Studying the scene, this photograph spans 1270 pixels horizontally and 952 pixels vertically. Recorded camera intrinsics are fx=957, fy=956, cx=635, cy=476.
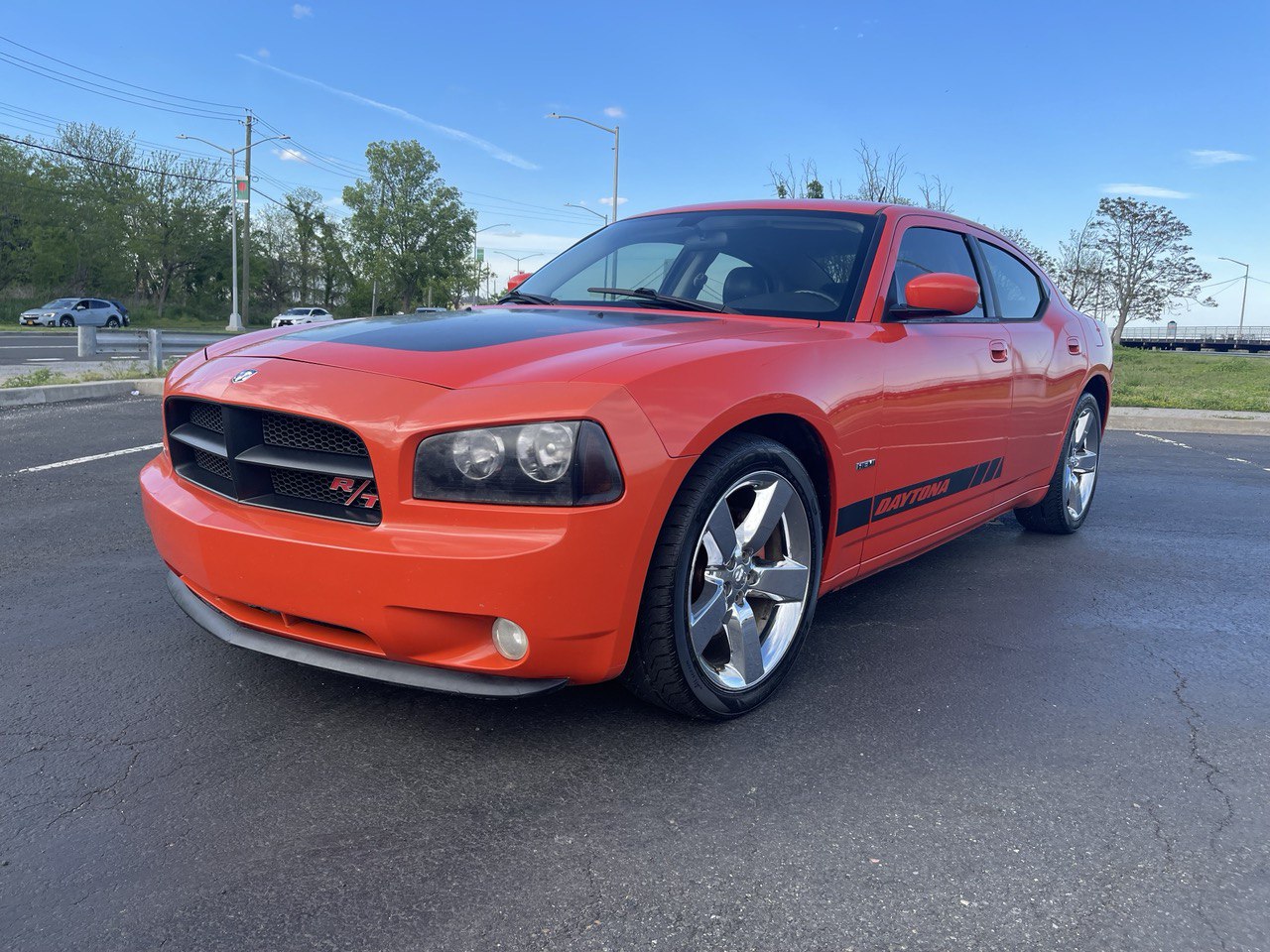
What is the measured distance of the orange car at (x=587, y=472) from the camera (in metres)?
2.16

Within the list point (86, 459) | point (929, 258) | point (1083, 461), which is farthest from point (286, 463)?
point (86, 459)

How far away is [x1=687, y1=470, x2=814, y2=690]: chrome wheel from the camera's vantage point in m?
2.54

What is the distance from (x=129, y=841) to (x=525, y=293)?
2.49 meters

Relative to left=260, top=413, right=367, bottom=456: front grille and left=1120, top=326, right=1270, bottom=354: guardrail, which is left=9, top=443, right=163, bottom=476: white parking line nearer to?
left=260, top=413, right=367, bottom=456: front grille

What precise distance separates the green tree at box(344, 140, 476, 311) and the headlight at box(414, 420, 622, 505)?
6506cm

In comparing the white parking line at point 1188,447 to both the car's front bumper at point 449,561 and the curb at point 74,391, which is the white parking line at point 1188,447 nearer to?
the car's front bumper at point 449,561

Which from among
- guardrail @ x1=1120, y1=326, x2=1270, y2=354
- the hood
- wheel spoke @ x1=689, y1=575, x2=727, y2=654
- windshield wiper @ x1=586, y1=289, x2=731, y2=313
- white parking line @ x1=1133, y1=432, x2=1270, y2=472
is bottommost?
wheel spoke @ x1=689, y1=575, x2=727, y2=654

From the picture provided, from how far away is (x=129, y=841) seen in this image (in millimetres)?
1999

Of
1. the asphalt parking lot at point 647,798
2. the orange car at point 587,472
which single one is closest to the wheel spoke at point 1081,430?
the asphalt parking lot at point 647,798

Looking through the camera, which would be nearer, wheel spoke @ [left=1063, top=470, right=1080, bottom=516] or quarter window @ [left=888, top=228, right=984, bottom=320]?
quarter window @ [left=888, top=228, right=984, bottom=320]

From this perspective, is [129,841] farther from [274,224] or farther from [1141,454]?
[274,224]

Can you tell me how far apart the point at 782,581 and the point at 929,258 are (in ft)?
5.61

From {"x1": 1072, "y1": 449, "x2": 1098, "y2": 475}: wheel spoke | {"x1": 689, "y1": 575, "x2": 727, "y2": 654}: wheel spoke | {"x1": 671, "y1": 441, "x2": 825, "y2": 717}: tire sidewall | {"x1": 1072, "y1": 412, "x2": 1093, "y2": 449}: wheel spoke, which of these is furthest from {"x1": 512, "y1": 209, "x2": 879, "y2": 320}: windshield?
{"x1": 1072, "y1": 449, "x2": 1098, "y2": 475}: wheel spoke

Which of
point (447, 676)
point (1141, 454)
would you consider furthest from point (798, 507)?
point (1141, 454)
